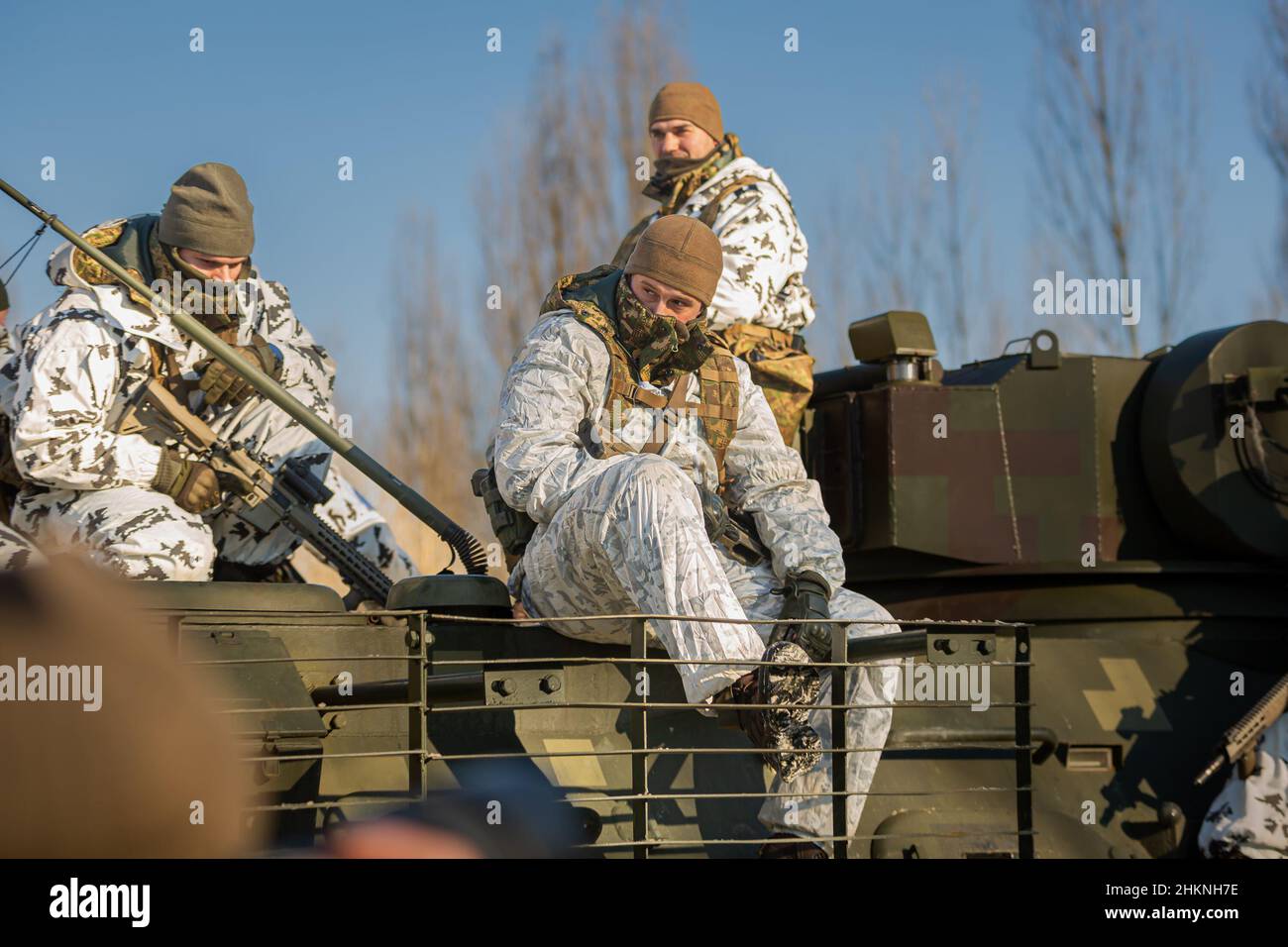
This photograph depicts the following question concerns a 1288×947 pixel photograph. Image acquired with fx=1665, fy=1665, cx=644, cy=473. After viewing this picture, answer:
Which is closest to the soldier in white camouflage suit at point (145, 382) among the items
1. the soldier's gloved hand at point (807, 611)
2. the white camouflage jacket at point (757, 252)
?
the white camouflage jacket at point (757, 252)

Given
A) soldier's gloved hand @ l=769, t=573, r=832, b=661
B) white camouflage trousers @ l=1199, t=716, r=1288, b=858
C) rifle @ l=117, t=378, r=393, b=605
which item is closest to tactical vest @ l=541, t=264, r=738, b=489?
soldier's gloved hand @ l=769, t=573, r=832, b=661

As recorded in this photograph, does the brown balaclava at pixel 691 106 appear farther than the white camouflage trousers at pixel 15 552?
Yes

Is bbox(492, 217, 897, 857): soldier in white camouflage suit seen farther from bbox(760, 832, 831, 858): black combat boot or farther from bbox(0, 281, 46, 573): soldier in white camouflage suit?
bbox(0, 281, 46, 573): soldier in white camouflage suit

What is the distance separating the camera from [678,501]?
4484 mm

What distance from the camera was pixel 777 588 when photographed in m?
5.26

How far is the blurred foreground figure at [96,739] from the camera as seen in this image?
2.82 meters

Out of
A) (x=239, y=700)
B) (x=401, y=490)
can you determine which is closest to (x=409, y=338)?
(x=401, y=490)

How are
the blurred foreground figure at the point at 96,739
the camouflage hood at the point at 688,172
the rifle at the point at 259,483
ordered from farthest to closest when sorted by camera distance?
the camouflage hood at the point at 688,172 → the rifle at the point at 259,483 → the blurred foreground figure at the point at 96,739

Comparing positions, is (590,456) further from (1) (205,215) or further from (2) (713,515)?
(1) (205,215)

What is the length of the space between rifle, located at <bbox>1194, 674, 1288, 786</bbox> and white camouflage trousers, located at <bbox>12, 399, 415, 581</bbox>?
3.15m

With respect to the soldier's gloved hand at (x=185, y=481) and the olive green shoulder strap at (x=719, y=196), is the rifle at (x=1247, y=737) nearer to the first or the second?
the olive green shoulder strap at (x=719, y=196)

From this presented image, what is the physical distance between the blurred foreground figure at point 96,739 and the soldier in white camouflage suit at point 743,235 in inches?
135

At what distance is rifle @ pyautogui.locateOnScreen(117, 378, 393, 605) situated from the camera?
542 cm
